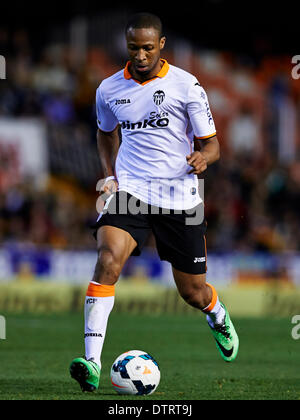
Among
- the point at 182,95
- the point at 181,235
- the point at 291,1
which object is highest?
the point at 291,1

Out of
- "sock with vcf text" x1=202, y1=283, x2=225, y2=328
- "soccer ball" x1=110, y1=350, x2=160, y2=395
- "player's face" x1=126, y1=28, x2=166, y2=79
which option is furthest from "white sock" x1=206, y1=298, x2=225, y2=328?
"player's face" x1=126, y1=28, x2=166, y2=79

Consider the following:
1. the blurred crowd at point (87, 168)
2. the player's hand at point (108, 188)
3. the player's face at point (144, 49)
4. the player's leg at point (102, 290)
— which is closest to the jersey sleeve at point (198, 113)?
the player's face at point (144, 49)

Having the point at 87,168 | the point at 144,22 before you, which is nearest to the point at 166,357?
the point at 144,22

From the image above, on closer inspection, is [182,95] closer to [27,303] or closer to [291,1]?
[27,303]

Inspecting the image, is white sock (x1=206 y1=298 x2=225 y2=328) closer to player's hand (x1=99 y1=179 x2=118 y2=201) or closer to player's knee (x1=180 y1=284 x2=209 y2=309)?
player's knee (x1=180 y1=284 x2=209 y2=309)

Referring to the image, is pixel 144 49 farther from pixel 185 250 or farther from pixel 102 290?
pixel 102 290

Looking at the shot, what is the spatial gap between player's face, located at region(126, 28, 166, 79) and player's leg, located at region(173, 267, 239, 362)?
1.52m

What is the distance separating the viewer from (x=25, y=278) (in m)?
15.3

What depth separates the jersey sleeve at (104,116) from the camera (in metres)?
7.12

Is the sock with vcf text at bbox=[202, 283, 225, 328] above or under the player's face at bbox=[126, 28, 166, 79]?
under

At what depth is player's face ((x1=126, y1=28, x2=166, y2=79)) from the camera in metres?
6.62

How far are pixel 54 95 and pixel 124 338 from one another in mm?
10303

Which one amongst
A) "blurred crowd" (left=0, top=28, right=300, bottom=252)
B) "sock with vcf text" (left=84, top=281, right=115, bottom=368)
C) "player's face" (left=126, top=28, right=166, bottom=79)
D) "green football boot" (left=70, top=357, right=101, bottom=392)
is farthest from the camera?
"blurred crowd" (left=0, top=28, right=300, bottom=252)

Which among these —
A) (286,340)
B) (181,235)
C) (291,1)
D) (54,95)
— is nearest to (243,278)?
(286,340)
